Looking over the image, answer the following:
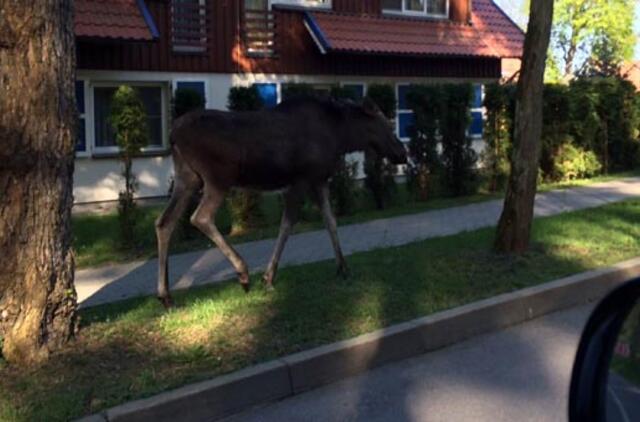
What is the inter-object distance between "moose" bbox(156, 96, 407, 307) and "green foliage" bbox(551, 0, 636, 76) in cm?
4057

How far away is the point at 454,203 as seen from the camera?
1424 cm

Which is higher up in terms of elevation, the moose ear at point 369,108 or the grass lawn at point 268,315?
the moose ear at point 369,108

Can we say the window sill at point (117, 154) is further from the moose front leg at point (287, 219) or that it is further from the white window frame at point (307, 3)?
the moose front leg at point (287, 219)

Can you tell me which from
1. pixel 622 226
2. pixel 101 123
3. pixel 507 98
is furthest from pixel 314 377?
pixel 101 123

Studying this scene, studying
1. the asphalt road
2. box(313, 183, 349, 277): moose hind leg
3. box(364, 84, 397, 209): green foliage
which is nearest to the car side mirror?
the asphalt road

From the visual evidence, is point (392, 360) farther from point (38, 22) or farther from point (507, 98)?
point (507, 98)

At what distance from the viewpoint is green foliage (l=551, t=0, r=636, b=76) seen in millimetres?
46500

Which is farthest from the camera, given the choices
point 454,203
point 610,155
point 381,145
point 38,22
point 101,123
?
point 610,155

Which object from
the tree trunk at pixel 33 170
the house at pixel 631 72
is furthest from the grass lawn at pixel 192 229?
the house at pixel 631 72

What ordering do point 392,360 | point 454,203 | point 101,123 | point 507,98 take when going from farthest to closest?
1. point 101,123
2. point 507,98
3. point 454,203
4. point 392,360

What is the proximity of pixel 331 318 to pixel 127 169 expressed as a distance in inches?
200

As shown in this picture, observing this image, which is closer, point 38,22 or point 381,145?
point 38,22

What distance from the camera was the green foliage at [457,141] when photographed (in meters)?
14.7

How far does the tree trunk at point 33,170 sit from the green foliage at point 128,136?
16.0 feet
